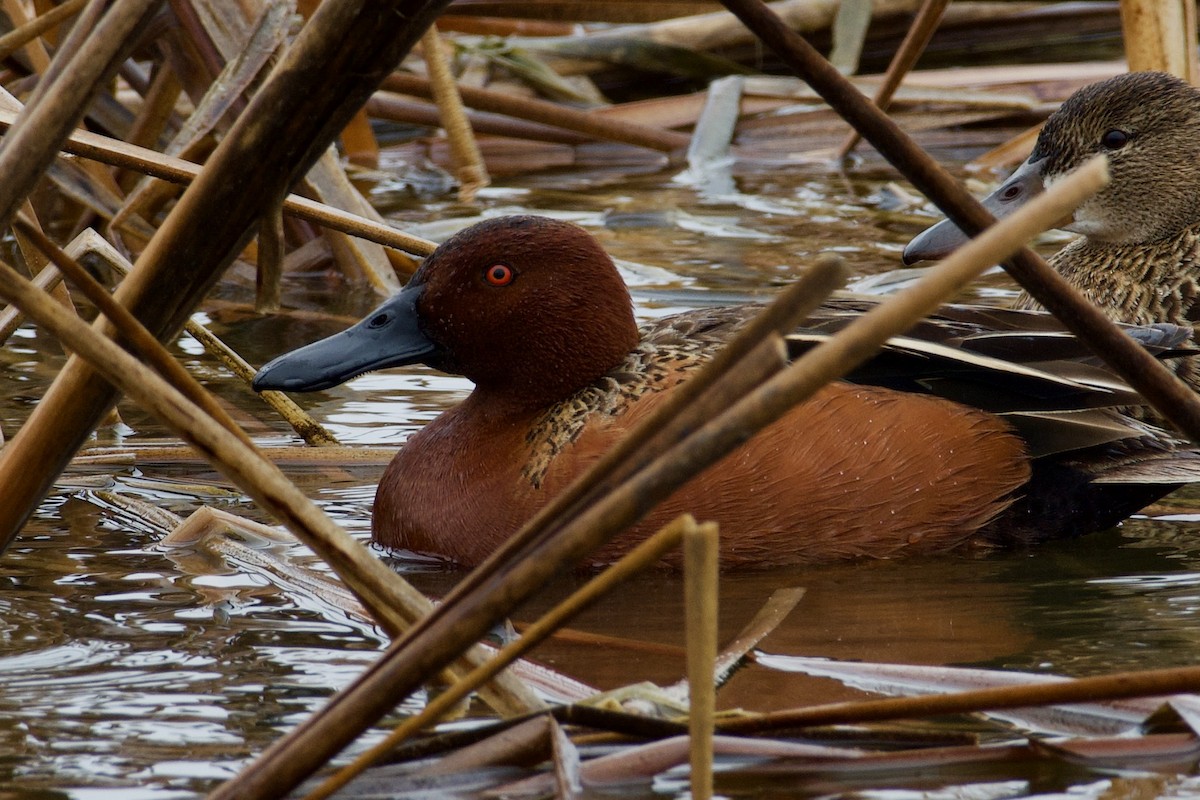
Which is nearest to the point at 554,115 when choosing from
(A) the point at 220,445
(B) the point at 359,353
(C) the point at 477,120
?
(C) the point at 477,120

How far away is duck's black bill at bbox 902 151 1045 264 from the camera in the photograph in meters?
5.80

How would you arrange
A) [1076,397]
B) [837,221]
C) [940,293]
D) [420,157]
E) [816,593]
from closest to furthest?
[940,293], [816,593], [1076,397], [837,221], [420,157]

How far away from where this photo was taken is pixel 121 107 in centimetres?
749

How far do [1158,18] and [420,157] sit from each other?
14.6ft

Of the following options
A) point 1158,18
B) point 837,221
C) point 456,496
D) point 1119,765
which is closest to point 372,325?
point 456,496

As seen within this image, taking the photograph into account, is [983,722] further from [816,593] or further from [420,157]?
[420,157]

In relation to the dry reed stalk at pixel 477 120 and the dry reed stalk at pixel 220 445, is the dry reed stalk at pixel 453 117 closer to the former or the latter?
the dry reed stalk at pixel 477 120

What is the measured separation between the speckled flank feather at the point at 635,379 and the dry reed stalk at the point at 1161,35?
8.99ft

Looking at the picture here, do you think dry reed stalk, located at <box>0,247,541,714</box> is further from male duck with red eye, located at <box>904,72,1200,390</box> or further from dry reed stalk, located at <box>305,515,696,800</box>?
male duck with red eye, located at <box>904,72,1200,390</box>

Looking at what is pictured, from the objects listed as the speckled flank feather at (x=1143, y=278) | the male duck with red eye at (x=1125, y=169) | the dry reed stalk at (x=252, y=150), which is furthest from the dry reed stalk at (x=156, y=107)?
the dry reed stalk at (x=252, y=150)

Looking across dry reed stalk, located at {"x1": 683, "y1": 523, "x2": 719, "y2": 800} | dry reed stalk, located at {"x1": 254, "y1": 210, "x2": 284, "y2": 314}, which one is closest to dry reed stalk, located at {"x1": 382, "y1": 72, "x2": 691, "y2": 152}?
dry reed stalk, located at {"x1": 254, "y1": 210, "x2": 284, "y2": 314}

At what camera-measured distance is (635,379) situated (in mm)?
4797

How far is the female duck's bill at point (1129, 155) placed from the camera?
20.5 ft

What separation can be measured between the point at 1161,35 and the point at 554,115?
3.22m
